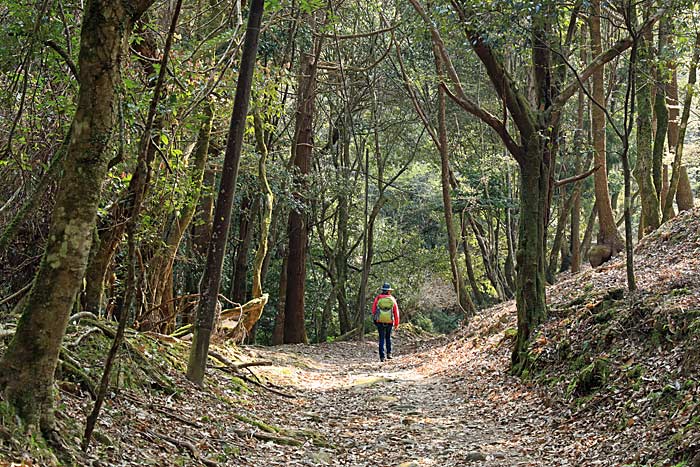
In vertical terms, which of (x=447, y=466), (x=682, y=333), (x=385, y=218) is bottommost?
(x=447, y=466)

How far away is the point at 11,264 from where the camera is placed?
30.6 ft

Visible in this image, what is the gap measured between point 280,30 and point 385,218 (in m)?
17.6

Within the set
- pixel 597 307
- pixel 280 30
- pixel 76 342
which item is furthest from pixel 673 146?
pixel 76 342

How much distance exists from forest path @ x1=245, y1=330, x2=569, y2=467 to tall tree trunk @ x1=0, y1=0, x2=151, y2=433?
3.21m

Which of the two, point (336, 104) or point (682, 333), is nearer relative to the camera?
point (682, 333)

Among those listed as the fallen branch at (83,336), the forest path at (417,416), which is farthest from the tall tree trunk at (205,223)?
the fallen branch at (83,336)

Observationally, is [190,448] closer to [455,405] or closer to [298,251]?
[455,405]

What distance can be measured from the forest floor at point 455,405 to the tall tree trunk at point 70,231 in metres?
0.35

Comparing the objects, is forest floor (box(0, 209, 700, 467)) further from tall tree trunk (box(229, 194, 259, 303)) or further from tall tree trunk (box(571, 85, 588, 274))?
tall tree trunk (box(229, 194, 259, 303))

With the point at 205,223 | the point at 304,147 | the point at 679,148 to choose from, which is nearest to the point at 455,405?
the point at 205,223

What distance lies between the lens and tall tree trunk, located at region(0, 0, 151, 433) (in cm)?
467

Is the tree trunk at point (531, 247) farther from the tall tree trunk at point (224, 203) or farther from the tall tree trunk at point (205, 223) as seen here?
the tall tree trunk at point (205, 223)

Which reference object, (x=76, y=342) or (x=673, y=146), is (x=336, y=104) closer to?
(x=673, y=146)

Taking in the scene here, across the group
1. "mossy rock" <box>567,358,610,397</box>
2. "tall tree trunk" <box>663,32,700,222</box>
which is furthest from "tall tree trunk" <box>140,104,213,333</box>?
"tall tree trunk" <box>663,32,700,222</box>
